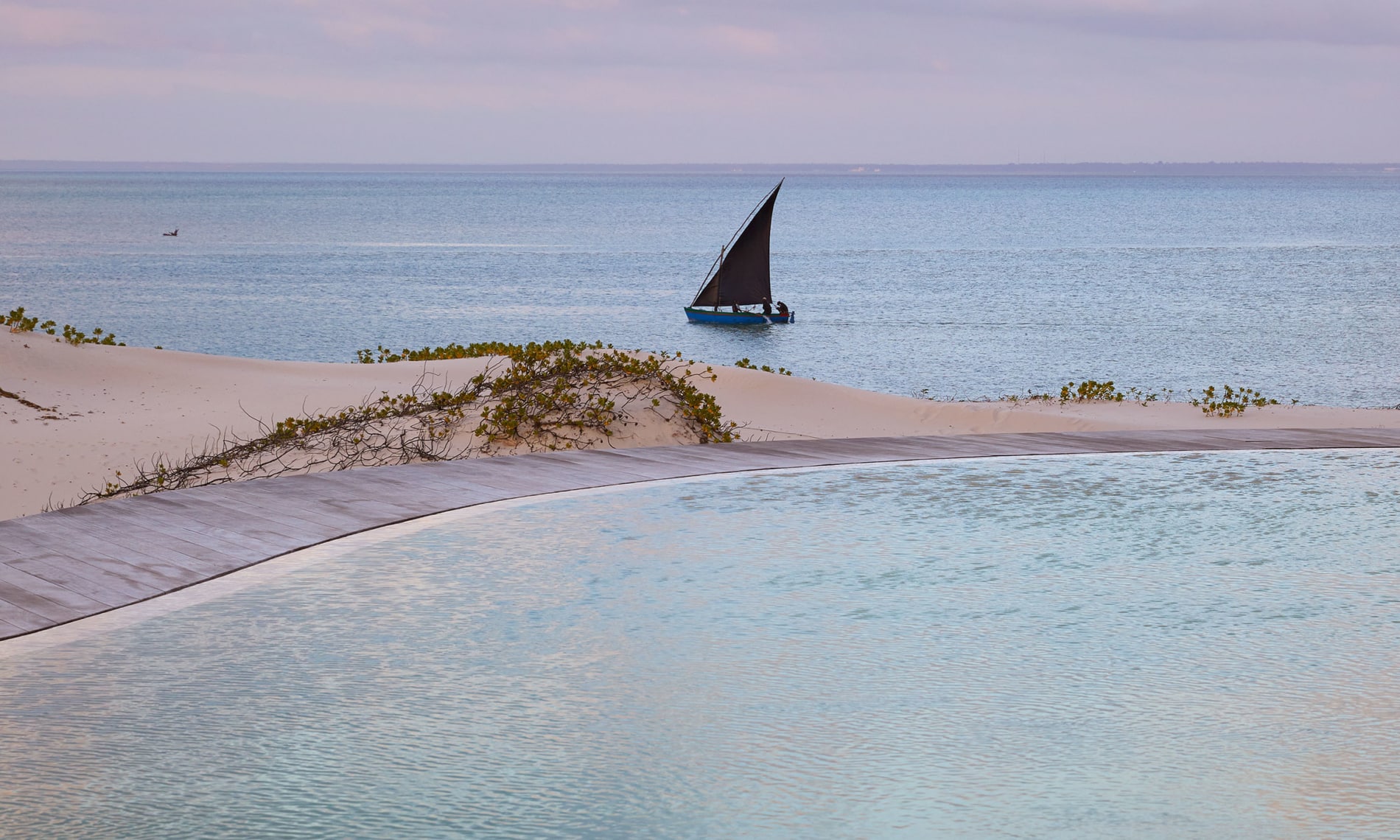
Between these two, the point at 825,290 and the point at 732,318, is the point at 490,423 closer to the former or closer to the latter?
the point at 732,318

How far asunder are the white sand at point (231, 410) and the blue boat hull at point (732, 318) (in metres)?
21.3

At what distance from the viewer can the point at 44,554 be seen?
475 centimetres

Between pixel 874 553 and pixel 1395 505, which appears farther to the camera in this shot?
pixel 1395 505

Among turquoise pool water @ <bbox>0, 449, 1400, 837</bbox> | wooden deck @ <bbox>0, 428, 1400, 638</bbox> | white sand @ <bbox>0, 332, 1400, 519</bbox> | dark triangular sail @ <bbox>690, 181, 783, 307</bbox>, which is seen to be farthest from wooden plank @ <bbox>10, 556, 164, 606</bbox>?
dark triangular sail @ <bbox>690, 181, 783, 307</bbox>

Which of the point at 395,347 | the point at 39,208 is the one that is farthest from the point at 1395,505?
the point at 39,208

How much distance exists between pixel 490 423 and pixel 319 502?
139 inches

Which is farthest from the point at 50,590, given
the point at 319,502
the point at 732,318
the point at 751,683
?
the point at 732,318

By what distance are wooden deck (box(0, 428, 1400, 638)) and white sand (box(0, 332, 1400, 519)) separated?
271 cm

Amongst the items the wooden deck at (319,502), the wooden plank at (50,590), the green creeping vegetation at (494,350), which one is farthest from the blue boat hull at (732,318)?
the wooden plank at (50,590)

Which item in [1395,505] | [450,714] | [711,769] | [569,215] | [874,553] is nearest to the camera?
[711,769]

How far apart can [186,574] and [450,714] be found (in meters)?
1.55

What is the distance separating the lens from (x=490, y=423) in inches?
360

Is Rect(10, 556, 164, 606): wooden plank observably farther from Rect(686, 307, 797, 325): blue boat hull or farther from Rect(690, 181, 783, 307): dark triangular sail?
Rect(690, 181, 783, 307): dark triangular sail

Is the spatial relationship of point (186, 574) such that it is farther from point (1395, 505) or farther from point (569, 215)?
point (569, 215)
